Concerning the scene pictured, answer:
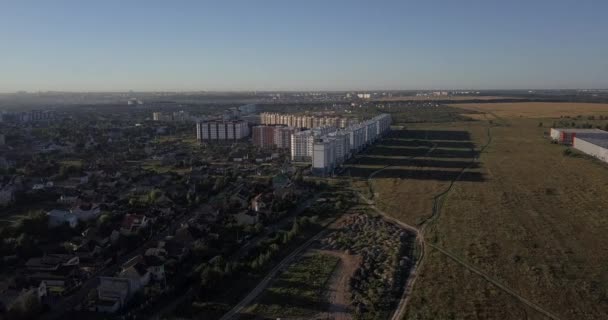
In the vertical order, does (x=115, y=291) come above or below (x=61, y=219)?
below

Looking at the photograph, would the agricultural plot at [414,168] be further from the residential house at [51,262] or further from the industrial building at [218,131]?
the industrial building at [218,131]

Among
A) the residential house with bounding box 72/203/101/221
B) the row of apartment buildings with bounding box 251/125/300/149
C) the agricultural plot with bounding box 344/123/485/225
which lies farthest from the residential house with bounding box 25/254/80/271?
the row of apartment buildings with bounding box 251/125/300/149

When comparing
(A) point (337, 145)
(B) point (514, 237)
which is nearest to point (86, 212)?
(B) point (514, 237)

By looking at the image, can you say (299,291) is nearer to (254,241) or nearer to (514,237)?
(254,241)

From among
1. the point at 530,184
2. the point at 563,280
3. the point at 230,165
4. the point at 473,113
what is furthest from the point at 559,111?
the point at 563,280

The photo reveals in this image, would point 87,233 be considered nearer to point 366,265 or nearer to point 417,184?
point 366,265

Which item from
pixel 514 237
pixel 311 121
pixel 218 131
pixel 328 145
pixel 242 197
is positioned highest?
pixel 311 121

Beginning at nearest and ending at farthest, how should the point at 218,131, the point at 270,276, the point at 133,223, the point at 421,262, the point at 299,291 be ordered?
the point at 299,291, the point at 270,276, the point at 421,262, the point at 133,223, the point at 218,131
